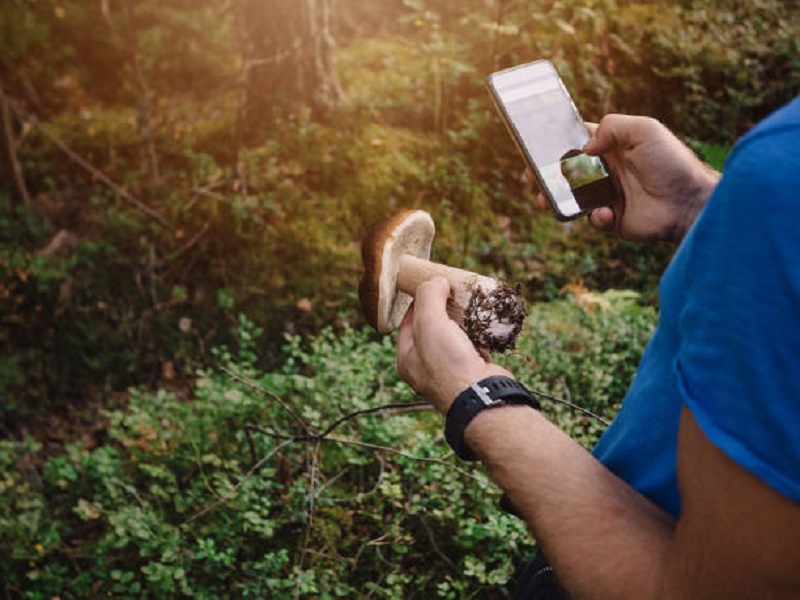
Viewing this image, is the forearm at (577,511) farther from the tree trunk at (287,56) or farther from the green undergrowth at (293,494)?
the tree trunk at (287,56)

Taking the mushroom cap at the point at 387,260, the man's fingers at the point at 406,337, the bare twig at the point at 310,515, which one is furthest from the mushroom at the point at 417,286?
the bare twig at the point at 310,515

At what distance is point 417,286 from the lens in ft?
6.48

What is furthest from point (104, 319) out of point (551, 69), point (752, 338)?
point (752, 338)

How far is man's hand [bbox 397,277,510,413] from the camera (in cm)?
146

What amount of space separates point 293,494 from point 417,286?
160cm

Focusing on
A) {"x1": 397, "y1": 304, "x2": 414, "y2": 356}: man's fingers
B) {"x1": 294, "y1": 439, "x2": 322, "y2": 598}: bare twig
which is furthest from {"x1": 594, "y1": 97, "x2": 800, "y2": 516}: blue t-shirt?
{"x1": 294, "y1": 439, "x2": 322, "y2": 598}: bare twig

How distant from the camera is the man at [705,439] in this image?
848mm

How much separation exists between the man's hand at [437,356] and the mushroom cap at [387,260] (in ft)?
0.80

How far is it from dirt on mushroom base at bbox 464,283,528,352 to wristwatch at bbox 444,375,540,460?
0.49 metres

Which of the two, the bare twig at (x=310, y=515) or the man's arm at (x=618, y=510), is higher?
the man's arm at (x=618, y=510)

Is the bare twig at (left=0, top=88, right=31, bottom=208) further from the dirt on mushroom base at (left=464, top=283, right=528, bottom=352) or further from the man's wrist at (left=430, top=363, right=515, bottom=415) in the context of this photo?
the man's wrist at (left=430, top=363, right=515, bottom=415)

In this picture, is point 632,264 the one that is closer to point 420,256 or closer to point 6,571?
point 420,256

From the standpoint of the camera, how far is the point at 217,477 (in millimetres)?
3225

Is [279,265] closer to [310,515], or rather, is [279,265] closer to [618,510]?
[310,515]
